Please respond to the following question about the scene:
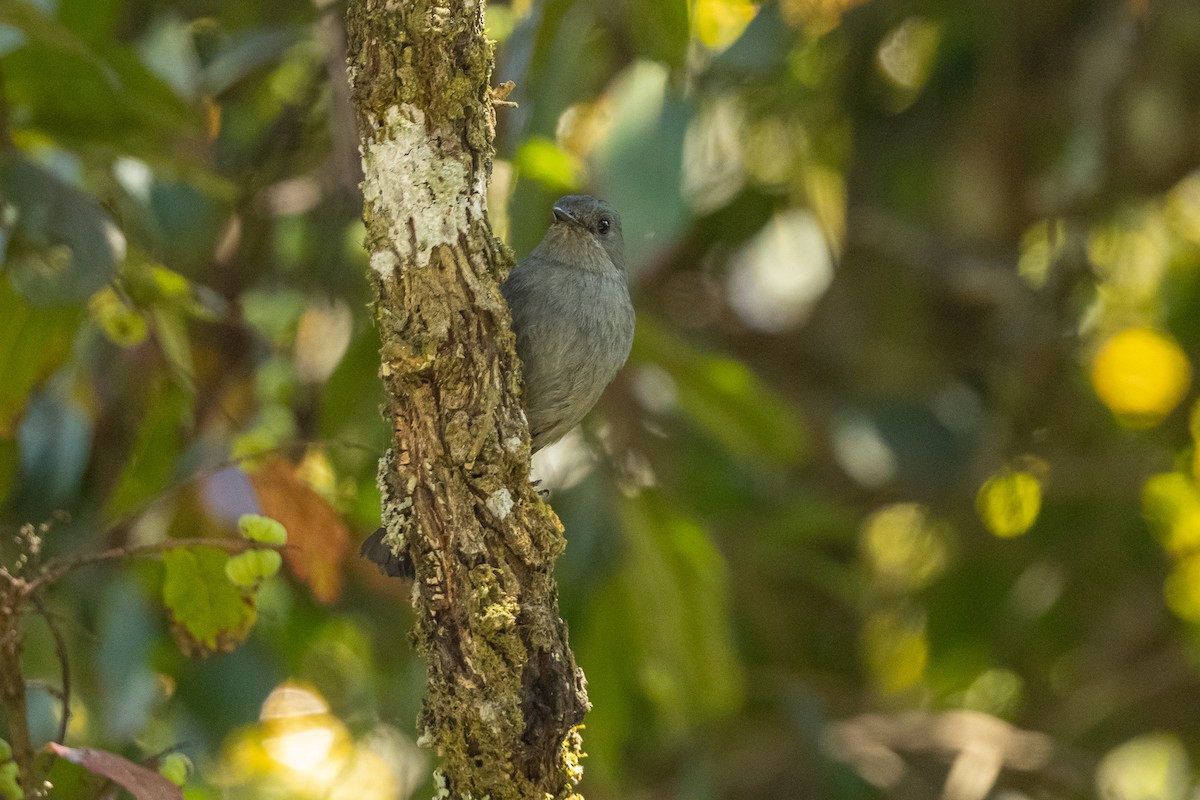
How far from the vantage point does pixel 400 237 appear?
2.62 meters

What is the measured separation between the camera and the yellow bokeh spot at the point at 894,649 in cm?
658

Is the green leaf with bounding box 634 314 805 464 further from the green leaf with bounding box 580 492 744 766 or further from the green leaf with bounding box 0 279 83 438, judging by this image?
the green leaf with bounding box 0 279 83 438

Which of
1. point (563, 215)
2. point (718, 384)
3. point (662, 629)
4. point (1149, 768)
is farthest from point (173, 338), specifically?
point (1149, 768)

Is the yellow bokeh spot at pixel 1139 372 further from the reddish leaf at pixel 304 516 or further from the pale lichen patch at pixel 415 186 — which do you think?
the pale lichen patch at pixel 415 186

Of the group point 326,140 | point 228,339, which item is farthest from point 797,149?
point 228,339

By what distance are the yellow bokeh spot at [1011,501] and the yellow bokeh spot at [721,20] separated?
223cm

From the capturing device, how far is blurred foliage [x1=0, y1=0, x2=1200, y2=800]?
4.05 meters

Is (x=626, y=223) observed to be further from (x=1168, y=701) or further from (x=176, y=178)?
(x=1168, y=701)

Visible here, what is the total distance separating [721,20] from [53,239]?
2879 millimetres

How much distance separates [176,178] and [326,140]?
1281 mm

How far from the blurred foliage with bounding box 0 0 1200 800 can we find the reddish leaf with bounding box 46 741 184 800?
0.74 m

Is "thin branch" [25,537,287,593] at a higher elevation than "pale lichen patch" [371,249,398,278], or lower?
lower

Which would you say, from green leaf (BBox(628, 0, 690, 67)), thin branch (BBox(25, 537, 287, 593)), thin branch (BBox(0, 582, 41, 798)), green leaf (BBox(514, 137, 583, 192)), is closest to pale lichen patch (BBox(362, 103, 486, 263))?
thin branch (BBox(25, 537, 287, 593))

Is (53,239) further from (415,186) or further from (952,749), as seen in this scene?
(952,749)
